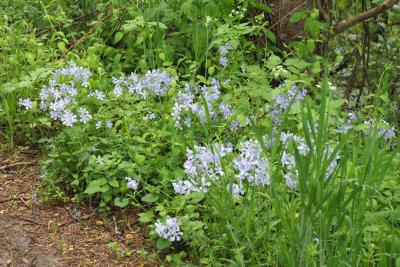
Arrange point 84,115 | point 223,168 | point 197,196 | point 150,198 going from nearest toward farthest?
point 223,168, point 197,196, point 150,198, point 84,115

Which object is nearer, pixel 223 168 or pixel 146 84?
pixel 223 168

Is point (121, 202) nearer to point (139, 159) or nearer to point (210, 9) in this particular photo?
point (139, 159)

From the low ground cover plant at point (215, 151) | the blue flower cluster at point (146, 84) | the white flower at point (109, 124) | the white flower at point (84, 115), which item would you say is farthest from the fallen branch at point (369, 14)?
the white flower at point (84, 115)

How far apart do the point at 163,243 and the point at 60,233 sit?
0.61 m

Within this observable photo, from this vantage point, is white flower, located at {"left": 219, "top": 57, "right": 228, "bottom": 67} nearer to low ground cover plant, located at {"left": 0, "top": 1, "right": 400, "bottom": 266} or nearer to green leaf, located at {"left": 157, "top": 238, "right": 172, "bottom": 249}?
low ground cover plant, located at {"left": 0, "top": 1, "right": 400, "bottom": 266}

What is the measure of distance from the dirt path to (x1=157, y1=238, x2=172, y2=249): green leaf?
0.06 metres

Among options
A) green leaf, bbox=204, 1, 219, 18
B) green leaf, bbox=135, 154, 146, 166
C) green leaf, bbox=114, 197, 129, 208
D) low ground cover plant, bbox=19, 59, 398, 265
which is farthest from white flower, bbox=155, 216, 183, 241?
green leaf, bbox=204, 1, 219, 18

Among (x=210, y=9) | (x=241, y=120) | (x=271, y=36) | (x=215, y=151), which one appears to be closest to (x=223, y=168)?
(x=215, y=151)

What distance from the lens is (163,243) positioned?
7.77 feet

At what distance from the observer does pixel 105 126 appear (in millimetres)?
3006

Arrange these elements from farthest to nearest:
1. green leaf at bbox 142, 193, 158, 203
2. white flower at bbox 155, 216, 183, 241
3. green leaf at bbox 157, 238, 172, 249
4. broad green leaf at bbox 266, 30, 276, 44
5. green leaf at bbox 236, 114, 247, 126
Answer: broad green leaf at bbox 266, 30, 276, 44, green leaf at bbox 236, 114, 247, 126, green leaf at bbox 142, 193, 158, 203, green leaf at bbox 157, 238, 172, 249, white flower at bbox 155, 216, 183, 241

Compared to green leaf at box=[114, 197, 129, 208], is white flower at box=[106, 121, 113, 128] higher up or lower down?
higher up

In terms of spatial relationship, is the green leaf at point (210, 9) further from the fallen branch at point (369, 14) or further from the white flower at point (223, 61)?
the fallen branch at point (369, 14)

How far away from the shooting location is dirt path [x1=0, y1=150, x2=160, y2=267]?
238cm
